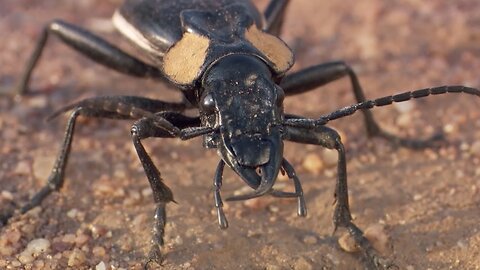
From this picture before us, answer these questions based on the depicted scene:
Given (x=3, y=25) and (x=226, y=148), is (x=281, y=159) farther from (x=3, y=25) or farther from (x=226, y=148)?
(x=3, y=25)

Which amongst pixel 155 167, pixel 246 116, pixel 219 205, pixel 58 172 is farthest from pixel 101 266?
pixel 246 116

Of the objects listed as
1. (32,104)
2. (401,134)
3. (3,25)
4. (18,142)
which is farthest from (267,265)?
(3,25)

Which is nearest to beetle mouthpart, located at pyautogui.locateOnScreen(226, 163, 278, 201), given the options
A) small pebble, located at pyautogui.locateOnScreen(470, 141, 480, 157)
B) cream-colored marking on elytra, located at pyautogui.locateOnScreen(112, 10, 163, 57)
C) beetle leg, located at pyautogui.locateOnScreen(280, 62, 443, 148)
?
beetle leg, located at pyautogui.locateOnScreen(280, 62, 443, 148)

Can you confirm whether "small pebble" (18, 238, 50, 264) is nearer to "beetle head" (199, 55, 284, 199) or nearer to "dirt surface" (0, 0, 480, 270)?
"dirt surface" (0, 0, 480, 270)

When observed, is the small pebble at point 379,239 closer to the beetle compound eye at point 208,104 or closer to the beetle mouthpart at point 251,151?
the beetle mouthpart at point 251,151

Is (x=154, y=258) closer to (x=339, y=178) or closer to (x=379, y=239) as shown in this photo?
(x=339, y=178)

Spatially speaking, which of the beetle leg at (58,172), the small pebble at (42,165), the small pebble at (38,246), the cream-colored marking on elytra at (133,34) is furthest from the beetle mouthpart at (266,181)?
the small pebble at (42,165)
